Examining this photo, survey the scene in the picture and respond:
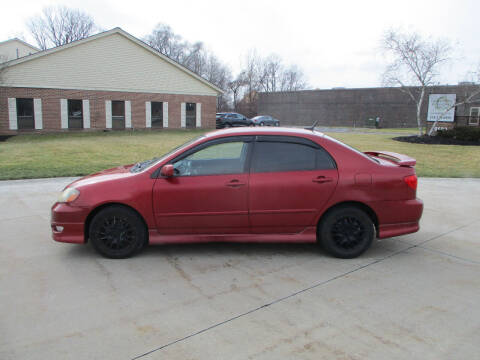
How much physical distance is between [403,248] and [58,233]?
171 inches

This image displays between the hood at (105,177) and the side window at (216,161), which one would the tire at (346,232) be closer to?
the side window at (216,161)

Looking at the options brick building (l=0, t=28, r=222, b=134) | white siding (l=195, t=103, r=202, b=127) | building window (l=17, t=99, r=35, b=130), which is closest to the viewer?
brick building (l=0, t=28, r=222, b=134)

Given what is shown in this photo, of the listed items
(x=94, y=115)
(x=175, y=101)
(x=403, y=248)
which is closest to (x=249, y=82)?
(x=175, y=101)

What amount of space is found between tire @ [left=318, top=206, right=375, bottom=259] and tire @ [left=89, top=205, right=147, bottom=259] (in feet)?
7.12

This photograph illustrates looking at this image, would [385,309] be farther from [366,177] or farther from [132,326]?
[132,326]

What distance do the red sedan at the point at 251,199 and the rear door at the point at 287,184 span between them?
1 centimetres

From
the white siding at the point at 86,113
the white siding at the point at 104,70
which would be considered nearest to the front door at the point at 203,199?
the white siding at the point at 104,70

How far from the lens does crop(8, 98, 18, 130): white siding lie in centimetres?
2502

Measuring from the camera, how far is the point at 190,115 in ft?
112

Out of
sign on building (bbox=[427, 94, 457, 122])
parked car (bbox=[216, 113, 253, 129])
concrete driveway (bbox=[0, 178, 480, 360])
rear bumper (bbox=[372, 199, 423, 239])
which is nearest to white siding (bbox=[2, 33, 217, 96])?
parked car (bbox=[216, 113, 253, 129])

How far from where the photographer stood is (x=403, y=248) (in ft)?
17.1

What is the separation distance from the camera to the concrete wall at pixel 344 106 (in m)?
45.0

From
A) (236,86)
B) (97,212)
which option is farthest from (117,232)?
(236,86)

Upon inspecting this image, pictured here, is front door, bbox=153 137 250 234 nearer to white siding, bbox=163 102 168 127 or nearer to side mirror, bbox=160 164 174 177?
side mirror, bbox=160 164 174 177
